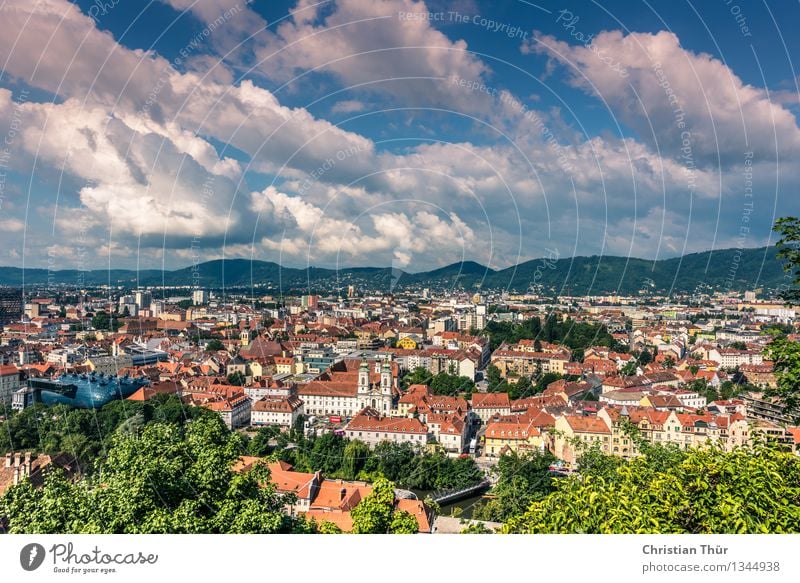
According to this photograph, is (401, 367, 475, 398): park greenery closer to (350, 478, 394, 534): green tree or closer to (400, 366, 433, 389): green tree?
(400, 366, 433, 389): green tree

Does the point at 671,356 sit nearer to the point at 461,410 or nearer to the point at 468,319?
the point at 468,319

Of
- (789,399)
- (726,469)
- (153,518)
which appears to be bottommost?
(153,518)

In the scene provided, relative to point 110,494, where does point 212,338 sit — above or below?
below

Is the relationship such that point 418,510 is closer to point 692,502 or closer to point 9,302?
point 692,502

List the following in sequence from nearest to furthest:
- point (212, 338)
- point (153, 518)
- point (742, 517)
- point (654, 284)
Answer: point (742, 517) < point (153, 518) < point (212, 338) < point (654, 284)

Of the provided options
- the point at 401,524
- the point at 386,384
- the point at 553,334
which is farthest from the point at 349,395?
the point at 553,334

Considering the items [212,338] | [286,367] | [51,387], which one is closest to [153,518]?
[51,387]

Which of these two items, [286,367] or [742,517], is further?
[286,367]

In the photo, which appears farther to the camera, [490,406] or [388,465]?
[490,406]
